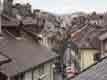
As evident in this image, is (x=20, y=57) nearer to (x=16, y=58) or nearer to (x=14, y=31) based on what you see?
(x=16, y=58)

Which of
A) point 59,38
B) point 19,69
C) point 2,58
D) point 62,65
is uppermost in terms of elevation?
point 2,58

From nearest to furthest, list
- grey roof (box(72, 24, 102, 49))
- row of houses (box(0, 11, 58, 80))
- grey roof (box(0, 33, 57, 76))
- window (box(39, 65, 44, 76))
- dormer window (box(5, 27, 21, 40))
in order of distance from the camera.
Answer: grey roof (box(0, 33, 57, 76))
row of houses (box(0, 11, 58, 80))
window (box(39, 65, 44, 76))
dormer window (box(5, 27, 21, 40))
grey roof (box(72, 24, 102, 49))

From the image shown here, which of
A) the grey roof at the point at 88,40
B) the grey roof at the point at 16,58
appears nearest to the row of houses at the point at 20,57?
the grey roof at the point at 16,58

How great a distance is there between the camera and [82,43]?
90.8 feet

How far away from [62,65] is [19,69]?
1003 inches

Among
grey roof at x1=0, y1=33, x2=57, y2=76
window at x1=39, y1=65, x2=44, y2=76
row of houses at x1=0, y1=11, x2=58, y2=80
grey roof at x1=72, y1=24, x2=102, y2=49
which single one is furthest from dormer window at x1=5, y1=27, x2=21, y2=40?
grey roof at x1=72, y1=24, x2=102, y2=49

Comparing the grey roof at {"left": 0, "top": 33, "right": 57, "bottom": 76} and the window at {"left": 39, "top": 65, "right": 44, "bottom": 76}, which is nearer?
the grey roof at {"left": 0, "top": 33, "right": 57, "bottom": 76}

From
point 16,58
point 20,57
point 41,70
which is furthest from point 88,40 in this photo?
point 16,58

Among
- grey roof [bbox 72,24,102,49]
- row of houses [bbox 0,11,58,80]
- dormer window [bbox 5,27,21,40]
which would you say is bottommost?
grey roof [bbox 72,24,102,49]

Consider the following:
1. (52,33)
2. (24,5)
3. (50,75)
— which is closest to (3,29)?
(50,75)

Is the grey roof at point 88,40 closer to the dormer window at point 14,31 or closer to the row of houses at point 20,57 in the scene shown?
the row of houses at point 20,57

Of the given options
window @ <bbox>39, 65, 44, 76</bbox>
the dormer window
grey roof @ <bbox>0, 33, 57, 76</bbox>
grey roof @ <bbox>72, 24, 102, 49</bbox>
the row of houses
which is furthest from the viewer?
grey roof @ <bbox>72, 24, 102, 49</bbox>

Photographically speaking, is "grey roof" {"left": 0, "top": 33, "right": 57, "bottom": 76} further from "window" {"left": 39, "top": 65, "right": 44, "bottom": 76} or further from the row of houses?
"window" {"left": 39, "top": 65, "right": 44, "bottom": 76}

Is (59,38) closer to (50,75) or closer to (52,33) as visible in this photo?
(52,33)
